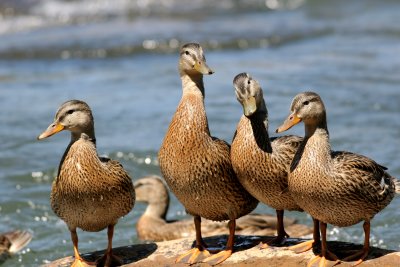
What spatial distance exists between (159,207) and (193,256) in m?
3.77

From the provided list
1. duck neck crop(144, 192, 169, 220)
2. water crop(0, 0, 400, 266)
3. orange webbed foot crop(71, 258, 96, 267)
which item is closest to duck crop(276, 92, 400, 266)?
orange webbed foot crop(71, 258, 96, 267)

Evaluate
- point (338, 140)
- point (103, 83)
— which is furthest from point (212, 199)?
point (103, 83)

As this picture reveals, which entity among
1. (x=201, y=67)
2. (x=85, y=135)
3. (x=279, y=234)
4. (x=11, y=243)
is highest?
(x=201, y=67)

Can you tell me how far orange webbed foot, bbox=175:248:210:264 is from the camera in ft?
23.5

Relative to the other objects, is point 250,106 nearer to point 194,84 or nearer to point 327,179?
point 194,84

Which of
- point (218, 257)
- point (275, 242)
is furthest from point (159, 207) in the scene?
point (218, 257)

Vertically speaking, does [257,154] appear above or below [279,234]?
above

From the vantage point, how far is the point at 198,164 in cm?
697

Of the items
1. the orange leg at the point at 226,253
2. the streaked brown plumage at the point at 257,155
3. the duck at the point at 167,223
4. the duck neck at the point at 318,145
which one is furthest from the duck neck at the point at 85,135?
the duck at the point at 167,223

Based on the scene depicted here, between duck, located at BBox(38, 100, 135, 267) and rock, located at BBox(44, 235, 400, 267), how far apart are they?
0.24 metres

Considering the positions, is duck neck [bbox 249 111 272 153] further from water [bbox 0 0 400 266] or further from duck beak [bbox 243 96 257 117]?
water [bbox 0 0 400 266]

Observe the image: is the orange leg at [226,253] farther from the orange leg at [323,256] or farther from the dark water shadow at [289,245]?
the orange leg at [323,256]

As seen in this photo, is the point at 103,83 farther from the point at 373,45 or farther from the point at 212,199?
the point at 212,199

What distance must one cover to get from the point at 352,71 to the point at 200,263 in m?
10.1
